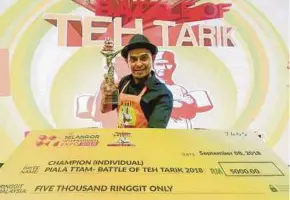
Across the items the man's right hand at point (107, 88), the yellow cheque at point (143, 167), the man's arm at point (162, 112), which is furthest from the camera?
the man's right hand at point (107, 88)

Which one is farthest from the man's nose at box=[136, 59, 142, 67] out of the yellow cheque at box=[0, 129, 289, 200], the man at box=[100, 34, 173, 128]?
the yellow cheque at box=[0, 129, 289, 200]

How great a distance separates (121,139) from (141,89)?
524mm

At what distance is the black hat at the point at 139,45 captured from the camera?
3.07 feet

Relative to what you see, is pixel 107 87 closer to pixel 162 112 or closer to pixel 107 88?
pixel 107 88

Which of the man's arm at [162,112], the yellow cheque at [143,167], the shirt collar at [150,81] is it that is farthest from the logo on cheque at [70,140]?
the shirt collar at [150,81]

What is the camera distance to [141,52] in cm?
95

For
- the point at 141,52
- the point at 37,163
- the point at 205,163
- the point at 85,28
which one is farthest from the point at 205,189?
the point at 85,28

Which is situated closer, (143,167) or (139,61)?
(143,167)

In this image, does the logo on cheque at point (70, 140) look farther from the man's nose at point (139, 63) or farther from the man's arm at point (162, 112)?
the man's nose at point (139, 63)

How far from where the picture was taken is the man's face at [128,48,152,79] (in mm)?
946

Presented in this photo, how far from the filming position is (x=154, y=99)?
0.91 meters

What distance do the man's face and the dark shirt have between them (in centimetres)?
2

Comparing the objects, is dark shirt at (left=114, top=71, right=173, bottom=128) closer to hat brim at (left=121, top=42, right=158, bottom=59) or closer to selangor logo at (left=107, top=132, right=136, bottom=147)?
hat brim at (left=121, top=42, right=158, bottom=59)

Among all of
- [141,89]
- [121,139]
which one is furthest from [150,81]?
[121,139]
